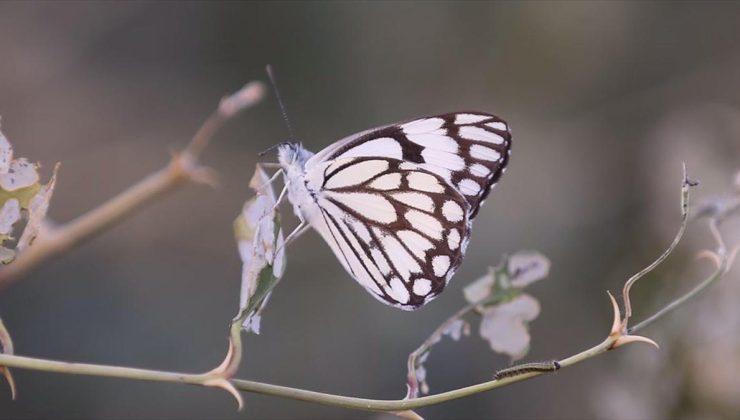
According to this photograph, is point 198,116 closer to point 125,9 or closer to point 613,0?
point 125,9

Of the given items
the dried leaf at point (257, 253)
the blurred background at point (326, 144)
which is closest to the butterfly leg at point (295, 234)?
the dried leaf at point (257, 253)

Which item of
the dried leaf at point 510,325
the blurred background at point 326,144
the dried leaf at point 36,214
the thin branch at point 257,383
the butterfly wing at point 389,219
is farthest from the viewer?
the blurred background at point 326,144

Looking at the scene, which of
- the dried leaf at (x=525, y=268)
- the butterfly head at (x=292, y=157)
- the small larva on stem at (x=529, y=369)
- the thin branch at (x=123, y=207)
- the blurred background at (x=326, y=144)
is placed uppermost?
the blurred background at (x=326, y=144)

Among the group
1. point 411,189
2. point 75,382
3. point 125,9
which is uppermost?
point 125,9

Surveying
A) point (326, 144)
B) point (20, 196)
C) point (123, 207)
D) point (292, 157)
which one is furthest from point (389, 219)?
point (326, 144)

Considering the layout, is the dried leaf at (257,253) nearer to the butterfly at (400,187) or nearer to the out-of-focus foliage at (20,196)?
the out-of-focus foliage at (20,196)

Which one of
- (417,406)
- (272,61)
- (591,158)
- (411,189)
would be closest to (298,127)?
(272,61)
